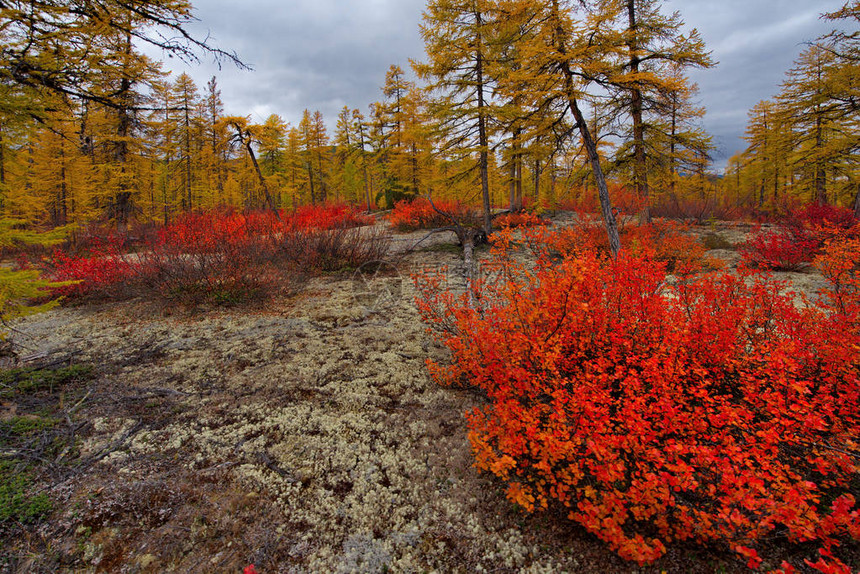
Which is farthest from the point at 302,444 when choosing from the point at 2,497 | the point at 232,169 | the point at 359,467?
the point at 232,169

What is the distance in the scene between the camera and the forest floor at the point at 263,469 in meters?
1.90

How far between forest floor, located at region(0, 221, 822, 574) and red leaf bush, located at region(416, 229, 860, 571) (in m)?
0.31

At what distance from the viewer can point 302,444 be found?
9.41 feet

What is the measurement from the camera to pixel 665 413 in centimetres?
224

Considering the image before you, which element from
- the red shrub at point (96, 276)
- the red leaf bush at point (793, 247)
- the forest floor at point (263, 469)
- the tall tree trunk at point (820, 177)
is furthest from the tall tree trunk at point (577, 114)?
the tall tree trunk at point (820, 177)

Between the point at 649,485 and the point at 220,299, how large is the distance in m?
7.28

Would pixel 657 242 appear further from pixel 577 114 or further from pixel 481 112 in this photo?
pixel 481 112

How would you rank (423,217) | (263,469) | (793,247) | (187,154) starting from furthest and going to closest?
(187,154) → (423,217) → (793,247) → (263,469)

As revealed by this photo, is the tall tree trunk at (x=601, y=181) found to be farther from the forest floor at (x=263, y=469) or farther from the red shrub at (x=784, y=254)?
the forest floor at (x=263, y=469)

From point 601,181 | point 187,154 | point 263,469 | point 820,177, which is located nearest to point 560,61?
point 601,181

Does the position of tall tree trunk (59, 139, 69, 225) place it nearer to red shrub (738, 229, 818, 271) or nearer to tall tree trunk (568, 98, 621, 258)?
tall tree trunk (568, 98, 621, 258)

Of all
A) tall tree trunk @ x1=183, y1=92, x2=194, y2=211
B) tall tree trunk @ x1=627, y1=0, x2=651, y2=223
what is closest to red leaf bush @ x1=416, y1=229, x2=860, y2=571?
tall tree trunk @ x1=627, y1=0, x2=651, y2=223

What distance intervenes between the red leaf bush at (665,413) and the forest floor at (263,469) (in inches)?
12.2

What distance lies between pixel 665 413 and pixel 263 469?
123 inches
